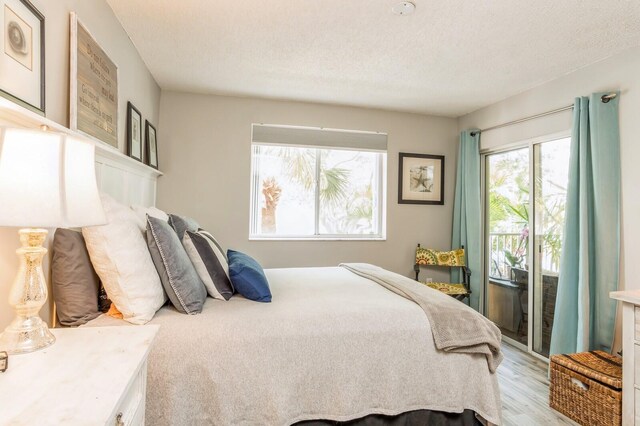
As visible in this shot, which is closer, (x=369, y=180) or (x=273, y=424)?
(x=273, y=424)

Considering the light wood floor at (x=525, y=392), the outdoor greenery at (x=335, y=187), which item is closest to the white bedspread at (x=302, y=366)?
the light wood floor at (x=525, y=392)

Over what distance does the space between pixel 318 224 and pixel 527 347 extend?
7.95ft

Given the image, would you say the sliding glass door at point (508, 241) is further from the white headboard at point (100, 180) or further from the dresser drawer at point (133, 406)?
the white headboard at point (100, 180)

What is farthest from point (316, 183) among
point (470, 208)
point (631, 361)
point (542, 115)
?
point (631, 361)

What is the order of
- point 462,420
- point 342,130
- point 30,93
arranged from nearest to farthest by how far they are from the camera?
point 30,93 < point 462,420 < point 342,130

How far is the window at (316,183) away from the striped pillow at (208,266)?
1.76 m

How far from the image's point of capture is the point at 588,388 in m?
2.02

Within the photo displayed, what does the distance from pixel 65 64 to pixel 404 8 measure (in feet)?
5.91

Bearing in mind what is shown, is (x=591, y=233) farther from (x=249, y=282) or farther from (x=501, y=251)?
(x=249, y=282)

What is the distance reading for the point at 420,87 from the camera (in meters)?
3.20

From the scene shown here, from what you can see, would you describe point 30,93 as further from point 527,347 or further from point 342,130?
point 527,347

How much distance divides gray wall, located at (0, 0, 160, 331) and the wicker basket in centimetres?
292

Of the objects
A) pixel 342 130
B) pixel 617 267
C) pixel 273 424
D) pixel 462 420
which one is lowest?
pixel 462 420

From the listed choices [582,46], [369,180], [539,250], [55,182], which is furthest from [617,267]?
[55,182]
